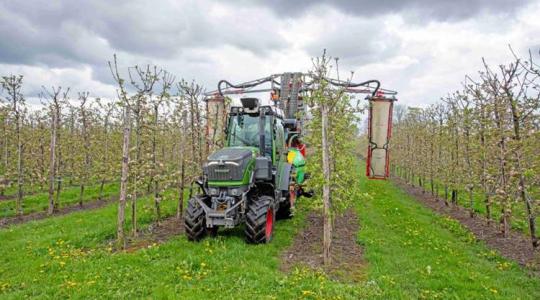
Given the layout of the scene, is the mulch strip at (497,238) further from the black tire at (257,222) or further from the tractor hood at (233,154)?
the tractor hood at (233,154)

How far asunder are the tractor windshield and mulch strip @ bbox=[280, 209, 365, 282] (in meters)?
2.54

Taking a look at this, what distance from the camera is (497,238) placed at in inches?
418

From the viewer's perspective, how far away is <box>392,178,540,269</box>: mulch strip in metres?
8.68

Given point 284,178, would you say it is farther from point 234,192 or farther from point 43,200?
point 43,200

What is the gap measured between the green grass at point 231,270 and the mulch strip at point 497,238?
0.51 metres

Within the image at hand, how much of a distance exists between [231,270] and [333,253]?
2.79 m

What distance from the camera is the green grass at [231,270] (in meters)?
5.86

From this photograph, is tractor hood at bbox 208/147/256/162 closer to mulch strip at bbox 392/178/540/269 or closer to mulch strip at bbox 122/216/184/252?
mulch strip at bbox 122/216/184/252

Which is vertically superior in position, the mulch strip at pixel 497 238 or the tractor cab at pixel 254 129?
the tractor cab at pixel 254 129

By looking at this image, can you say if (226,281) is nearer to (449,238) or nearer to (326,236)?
(326,236)

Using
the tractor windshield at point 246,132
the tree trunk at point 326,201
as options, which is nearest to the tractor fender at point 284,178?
the tractor windshield at point 246,132

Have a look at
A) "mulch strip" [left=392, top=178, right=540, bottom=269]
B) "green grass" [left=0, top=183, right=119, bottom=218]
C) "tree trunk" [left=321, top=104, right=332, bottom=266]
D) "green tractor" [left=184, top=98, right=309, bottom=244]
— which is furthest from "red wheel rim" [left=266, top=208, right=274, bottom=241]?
"green grass" [left=0, top=183, right=119, bottom=218]

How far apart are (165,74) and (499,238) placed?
10051mm

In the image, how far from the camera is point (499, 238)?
1063cm
